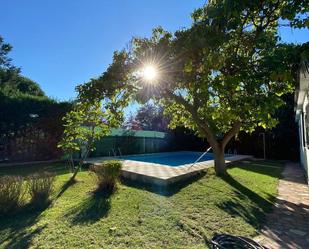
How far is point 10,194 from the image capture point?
5332 mm

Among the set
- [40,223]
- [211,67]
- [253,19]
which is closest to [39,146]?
[40,223]

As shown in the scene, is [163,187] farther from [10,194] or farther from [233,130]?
[10,194]

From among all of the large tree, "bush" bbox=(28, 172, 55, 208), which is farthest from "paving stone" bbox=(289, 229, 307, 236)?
"bush" bbox=(28, 172, 55, 208)

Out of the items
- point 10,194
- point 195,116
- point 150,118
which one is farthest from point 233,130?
point 150,118

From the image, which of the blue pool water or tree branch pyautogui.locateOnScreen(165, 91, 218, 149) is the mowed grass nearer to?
tree branch pyautogui.locateOnScreen(165, 91, 218, 149)

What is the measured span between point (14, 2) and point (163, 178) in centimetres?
888

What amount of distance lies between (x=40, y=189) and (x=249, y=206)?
544 cm

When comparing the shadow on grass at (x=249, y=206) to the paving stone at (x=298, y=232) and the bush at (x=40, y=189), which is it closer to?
the paving stone at (x=298, y=232)

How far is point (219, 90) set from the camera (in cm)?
699

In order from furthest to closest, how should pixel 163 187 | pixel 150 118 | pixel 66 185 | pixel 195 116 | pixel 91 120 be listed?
pixel 150 118 → pixel 195 116 → pixel 91 120 → pixel 66 185 → pixel 163 187

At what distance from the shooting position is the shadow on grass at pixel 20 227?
4.01 meters

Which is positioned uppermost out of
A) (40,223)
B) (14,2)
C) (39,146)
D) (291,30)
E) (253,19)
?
(14,2)

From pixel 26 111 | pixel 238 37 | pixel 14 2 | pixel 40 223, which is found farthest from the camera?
pixel 26 111

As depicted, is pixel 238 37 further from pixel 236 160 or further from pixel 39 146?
pixel 39 146
